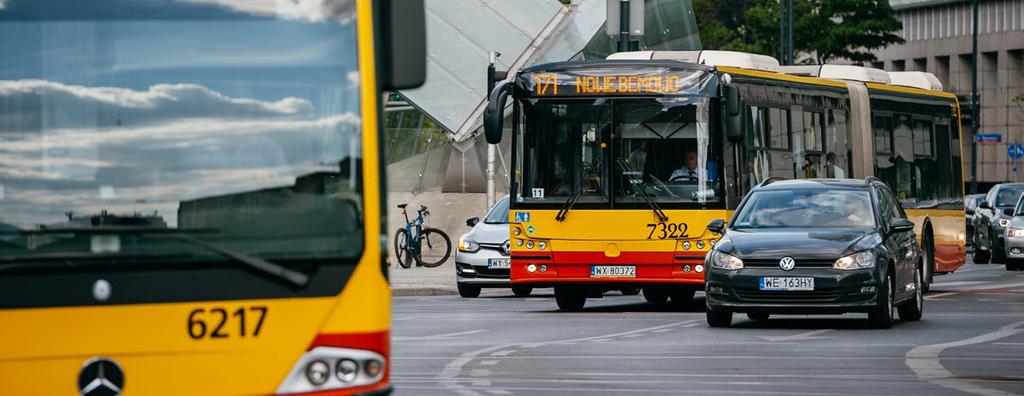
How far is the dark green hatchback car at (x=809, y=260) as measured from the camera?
2059 centimetres

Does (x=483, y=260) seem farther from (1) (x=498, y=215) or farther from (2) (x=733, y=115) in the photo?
(2) (x=733, y=115)

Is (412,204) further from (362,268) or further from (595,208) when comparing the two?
(362,268)

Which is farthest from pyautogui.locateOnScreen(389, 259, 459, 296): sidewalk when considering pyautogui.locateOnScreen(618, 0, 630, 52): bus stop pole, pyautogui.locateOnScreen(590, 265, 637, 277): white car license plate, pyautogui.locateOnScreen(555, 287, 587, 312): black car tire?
pyautogui.locateOnScreen(590, 265, 637, 277): white car license plate

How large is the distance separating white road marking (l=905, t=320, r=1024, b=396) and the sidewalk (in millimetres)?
11096

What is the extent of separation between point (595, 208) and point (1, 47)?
16042 mm

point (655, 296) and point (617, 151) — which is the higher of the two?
point (617, 151)

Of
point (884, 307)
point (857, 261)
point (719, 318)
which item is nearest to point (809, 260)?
point (857, 261)

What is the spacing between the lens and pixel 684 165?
2461 centimetres

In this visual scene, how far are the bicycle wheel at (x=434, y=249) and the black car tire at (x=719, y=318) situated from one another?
16.9 metres

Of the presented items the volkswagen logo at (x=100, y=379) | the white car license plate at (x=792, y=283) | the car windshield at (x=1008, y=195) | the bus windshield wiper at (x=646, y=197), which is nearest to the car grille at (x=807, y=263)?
the white car license plate at (x=792, y=283)

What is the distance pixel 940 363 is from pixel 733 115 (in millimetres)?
8061

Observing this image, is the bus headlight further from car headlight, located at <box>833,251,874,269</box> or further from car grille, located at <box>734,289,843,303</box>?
car headlight, located at <box>833,251,874,269</box>

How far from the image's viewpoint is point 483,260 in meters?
29.4

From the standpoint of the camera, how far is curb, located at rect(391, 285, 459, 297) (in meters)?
30.5
